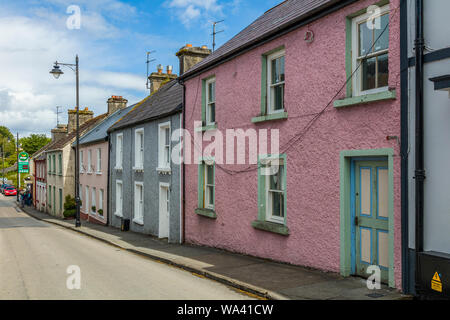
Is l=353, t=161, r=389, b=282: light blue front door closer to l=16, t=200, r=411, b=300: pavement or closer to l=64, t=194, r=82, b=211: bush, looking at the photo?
l=16, t=200, r=411, b=300: pavement

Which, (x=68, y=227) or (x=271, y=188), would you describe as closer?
(x=271, y=188)

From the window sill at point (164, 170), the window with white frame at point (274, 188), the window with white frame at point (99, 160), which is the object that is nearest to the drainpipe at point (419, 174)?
the window with white frame at point (274, 188)

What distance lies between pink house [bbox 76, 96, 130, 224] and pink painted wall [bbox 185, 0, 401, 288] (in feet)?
51.2

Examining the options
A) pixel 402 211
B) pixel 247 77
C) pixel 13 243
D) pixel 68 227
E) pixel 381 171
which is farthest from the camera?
pixel 68 227

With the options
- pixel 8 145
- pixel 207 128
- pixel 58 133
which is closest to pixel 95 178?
pixel 207 128

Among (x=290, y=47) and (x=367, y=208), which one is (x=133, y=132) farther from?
(x=367, y=208)

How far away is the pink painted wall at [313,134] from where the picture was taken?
708 cm

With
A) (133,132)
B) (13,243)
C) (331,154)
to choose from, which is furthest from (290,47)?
(13,243)

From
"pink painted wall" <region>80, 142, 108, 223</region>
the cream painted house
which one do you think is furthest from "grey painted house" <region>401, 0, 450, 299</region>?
the cream painted house

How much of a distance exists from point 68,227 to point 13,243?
25.8ft

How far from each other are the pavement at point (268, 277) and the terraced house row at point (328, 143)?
28 cm

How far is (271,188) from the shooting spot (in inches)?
405

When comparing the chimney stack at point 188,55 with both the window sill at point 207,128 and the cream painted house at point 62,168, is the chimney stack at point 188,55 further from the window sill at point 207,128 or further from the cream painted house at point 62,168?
the cream painted house at point 62,168

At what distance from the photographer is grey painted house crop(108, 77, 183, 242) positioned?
1588 centimetres
